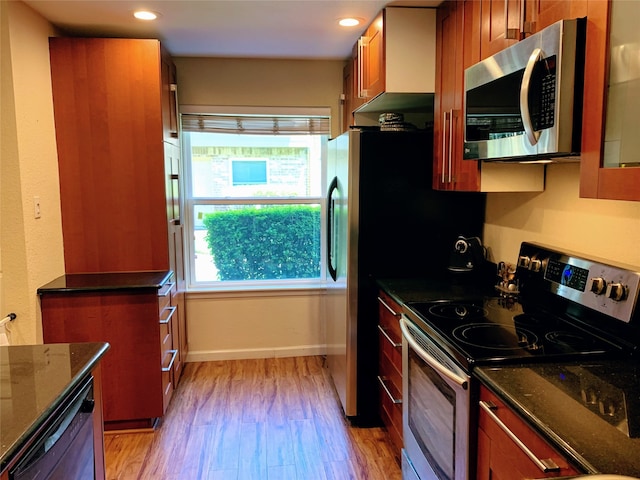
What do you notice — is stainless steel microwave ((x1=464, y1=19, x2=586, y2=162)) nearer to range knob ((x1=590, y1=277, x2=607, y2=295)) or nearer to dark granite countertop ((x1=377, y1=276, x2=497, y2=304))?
range knob ((x1=590, y1=277, x2=607, y2=295))

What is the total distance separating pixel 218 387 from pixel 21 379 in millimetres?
2082

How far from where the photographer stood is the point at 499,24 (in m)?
1.78

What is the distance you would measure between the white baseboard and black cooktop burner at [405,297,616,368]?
188 cm

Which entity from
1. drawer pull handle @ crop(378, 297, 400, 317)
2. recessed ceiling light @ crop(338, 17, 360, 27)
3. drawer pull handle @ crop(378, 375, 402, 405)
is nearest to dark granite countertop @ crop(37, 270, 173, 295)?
drawer pull handle @ crop(378, 297, 400, 317)

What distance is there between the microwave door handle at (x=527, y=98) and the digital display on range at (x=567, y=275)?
1.84ft

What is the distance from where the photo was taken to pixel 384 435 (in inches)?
105

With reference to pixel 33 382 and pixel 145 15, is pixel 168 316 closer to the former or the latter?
pixel 33 382

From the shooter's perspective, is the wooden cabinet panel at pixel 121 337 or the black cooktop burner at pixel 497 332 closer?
the black cooktop burner at pixel 497 332

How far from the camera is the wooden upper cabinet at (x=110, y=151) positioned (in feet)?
8.99

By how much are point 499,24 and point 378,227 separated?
1.16 m

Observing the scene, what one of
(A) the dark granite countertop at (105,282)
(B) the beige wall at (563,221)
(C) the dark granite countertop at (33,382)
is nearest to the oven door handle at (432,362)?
(B) the beige wall at (563,221)

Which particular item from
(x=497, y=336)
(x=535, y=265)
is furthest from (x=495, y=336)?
(x=535, y=265)

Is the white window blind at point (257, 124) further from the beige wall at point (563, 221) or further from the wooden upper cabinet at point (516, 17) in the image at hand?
the wooden upper cabinet at point (516, 17)

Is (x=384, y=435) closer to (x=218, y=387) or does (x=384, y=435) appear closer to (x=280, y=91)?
(x=218, y=387)
